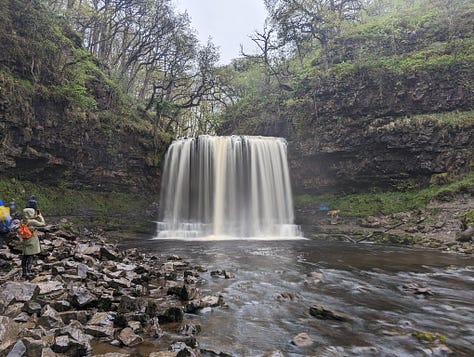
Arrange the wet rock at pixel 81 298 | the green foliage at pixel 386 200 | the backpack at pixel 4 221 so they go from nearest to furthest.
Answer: the wet rock at pixel 81 298 < the backpack at pixel 4 221 < the green foliage at pixel 386 200

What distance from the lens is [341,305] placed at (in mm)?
6129

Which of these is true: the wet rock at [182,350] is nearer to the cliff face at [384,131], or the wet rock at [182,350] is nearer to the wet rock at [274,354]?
the wet rock at [274,354]

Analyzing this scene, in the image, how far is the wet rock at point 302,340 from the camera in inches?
171

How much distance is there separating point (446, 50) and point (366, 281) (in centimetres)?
2040

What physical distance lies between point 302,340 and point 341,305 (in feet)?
6.75

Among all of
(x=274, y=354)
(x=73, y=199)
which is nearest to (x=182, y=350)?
(x=274, y=354)

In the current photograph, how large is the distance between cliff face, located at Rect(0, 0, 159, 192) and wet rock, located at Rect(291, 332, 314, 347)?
663 inches

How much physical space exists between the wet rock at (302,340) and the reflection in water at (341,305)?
0.32 ft

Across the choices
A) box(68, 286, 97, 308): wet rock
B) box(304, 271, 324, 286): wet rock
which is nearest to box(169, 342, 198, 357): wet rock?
box(68, 286, 97, 308): wet rock

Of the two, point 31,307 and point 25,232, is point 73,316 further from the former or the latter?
point 25,232

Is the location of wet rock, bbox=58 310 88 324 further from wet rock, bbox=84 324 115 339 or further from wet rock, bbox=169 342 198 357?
wet rock, bbox=169 342 198 357

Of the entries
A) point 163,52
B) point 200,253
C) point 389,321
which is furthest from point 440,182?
point 163,52

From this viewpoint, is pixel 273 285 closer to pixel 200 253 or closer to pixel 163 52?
pixel 200 253

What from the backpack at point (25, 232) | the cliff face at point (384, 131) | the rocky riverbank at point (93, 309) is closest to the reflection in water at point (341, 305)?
the rocky riverbank at point (93, 309)
